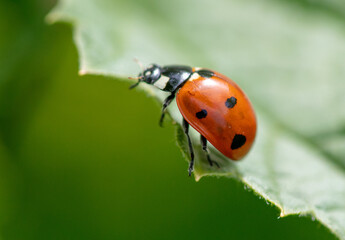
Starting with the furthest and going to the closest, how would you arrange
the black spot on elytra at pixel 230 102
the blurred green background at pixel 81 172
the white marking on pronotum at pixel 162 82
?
1. the blurred green background at pixel 81 172
2. the white marking on pronotum at pixel 162 82
3. the black spot on elytra at pixel 230 102

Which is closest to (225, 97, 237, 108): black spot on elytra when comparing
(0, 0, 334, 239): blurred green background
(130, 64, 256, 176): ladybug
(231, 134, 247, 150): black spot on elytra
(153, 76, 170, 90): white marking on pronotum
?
(130, 64, 256, 176): ladybug

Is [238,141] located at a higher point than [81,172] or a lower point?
higher

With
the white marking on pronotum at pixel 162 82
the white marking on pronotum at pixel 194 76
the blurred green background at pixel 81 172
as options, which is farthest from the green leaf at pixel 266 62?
the blurred green background at pixel 81 172

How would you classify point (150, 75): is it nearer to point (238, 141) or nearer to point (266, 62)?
point (238, 141)

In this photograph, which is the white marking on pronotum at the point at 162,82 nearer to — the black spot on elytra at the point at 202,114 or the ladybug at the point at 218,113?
the ladybug at the point at 218,113

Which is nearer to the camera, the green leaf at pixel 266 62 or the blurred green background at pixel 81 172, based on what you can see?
the green leaf at pixel 266 62

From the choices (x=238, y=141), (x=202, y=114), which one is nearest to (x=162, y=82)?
(x=202, y=114)
